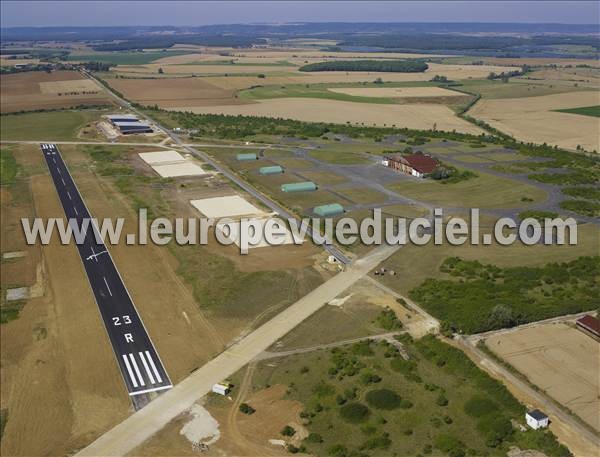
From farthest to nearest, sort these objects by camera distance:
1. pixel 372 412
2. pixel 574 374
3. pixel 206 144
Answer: pixel 206 144 < pixel 574 374 < pixel 372 412

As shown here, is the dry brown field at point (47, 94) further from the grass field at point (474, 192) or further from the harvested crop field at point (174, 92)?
the grass field at point (474, 192)

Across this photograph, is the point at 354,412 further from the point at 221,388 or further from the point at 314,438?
the point at 221,388

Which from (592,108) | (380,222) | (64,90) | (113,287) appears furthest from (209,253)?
(64,90)

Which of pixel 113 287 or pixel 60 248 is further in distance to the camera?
pixel 60 248

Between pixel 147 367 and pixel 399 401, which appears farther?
pixel 147 367

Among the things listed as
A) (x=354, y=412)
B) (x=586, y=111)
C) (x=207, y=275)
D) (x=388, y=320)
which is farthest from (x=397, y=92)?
(x=354, y=412)

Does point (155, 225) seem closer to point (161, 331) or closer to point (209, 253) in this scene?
point (209, 253)
